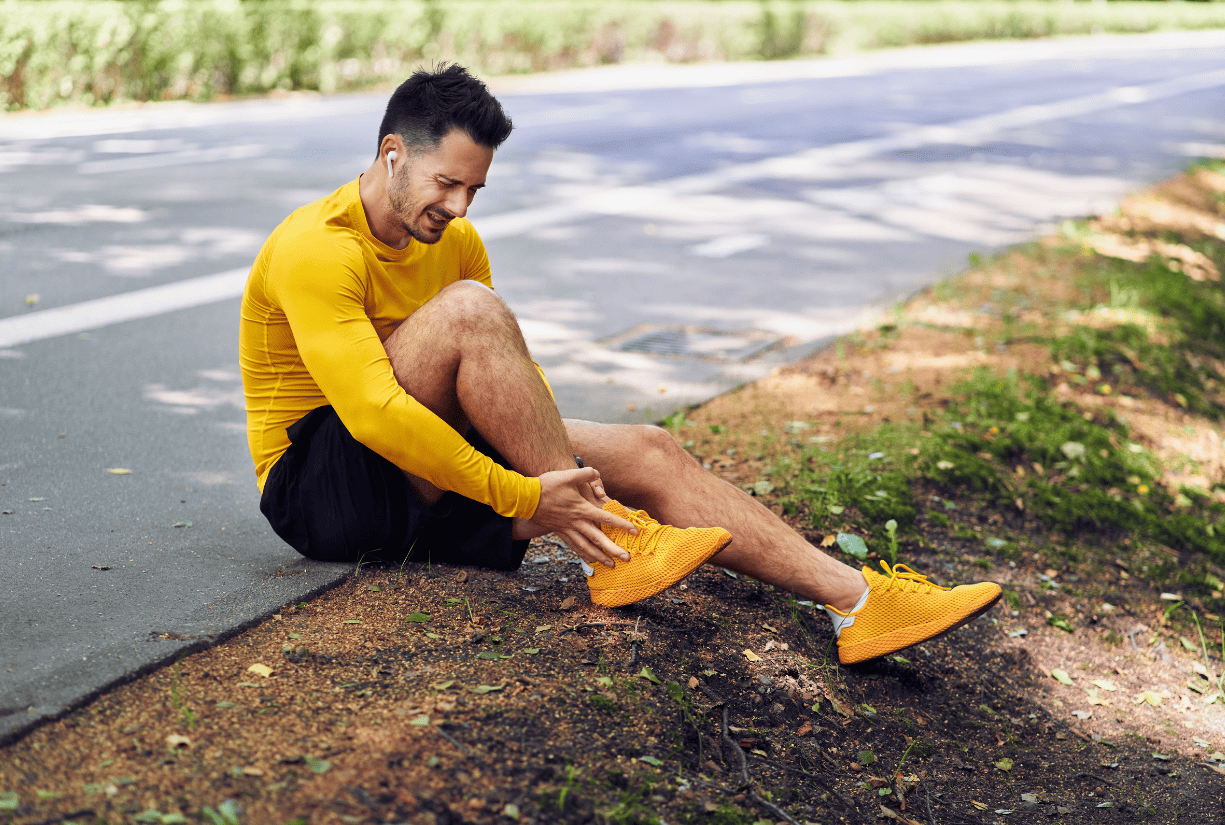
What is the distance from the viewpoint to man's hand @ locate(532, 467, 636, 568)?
2.90 metres

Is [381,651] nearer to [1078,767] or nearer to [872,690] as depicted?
[872,690]

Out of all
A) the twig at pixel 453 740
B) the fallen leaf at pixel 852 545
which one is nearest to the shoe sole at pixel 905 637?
the fallen leaf at pixel 852 545

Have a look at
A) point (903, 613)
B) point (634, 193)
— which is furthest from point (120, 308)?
point (634, 193)

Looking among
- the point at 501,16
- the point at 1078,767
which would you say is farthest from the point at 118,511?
the point at 501,16

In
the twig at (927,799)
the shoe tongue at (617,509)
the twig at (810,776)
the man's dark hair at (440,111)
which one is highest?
the man's dark hair at (440,111)

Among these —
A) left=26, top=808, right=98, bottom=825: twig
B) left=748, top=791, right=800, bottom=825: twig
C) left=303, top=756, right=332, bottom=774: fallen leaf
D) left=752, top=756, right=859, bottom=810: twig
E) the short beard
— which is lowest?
left=752, top=756, right=859, bottom=810: twig

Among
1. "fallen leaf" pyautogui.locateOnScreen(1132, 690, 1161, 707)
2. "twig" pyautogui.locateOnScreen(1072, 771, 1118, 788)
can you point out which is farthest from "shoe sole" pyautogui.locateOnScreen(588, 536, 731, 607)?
"fallen leaf" pyautogui.locateOnScreen(1132, 690, 1161, 707)

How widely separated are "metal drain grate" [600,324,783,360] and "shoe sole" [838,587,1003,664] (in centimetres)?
295

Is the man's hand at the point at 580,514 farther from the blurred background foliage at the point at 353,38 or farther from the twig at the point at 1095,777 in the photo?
the blurred background foliage at the point at 353,38

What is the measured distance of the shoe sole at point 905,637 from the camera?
3.14 meters

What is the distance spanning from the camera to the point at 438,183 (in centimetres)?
296

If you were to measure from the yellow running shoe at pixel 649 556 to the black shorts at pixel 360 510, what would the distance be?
32 centimetres

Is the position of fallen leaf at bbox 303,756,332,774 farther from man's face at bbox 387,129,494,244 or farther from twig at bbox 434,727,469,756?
man's face at bbox 387,129,494,244

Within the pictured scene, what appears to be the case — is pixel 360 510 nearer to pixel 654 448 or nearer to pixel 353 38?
pixel 654 448
